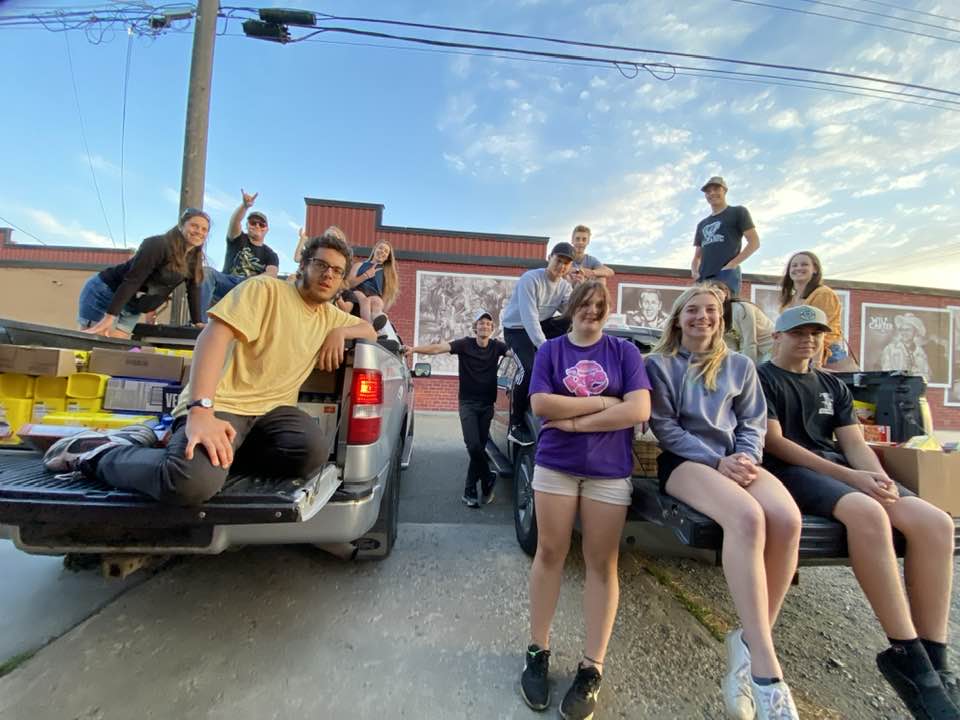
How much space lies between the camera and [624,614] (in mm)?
2615

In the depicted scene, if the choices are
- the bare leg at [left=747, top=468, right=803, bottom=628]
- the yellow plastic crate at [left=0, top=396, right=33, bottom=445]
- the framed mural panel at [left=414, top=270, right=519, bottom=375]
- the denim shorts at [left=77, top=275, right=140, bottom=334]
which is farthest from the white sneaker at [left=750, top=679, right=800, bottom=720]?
the framed mural panel at [left=414, top=270, right=519, bottom=375]

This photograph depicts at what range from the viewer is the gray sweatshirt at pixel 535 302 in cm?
373

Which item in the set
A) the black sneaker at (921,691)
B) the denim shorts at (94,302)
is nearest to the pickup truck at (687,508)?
the black sneaker at (921,691)

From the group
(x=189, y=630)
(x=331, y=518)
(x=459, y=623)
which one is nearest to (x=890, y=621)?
(x=459, y=623)

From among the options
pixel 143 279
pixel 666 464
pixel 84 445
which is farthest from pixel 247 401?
pixel 143 279

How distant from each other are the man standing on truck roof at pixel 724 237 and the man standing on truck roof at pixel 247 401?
3.77 meters

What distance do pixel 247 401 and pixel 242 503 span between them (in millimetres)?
546

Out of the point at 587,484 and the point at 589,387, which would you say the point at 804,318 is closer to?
the point at 589,387

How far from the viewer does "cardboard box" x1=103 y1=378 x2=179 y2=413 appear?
Answer: 2.79 m

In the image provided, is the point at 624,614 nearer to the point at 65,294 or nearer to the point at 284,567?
the point at 284,567

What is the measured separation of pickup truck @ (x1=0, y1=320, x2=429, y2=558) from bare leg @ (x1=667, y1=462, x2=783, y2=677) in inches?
64.0

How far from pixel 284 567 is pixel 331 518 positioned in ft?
3.87

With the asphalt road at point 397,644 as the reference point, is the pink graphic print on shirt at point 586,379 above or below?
above

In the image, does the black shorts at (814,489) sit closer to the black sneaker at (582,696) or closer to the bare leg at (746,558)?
the bare leg at (746,558)
